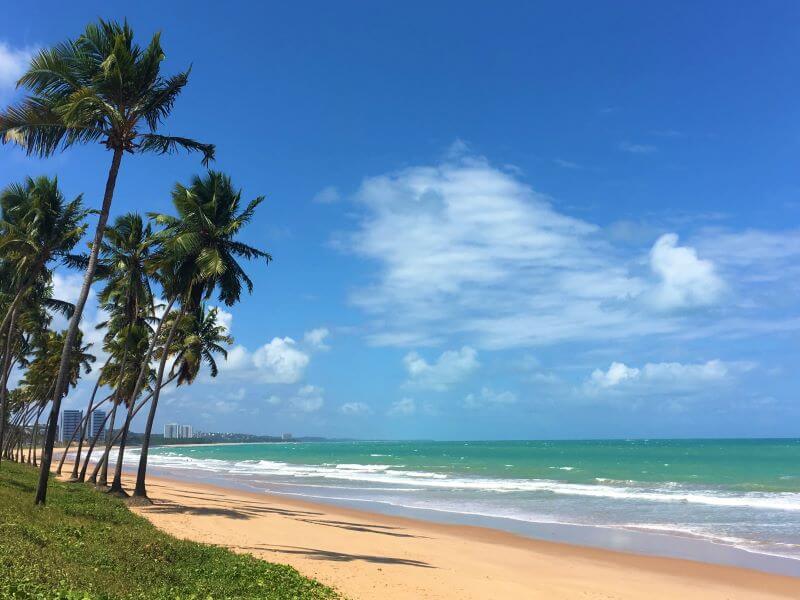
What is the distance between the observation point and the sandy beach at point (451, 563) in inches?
496

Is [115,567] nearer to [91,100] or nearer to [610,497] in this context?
[91,100]

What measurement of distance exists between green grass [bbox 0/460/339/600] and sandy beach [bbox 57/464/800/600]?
174cm

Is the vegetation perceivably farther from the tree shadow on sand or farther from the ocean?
the ocean

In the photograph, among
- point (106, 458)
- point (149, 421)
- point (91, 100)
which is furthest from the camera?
point (106, 458)

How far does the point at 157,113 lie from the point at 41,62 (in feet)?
8.68

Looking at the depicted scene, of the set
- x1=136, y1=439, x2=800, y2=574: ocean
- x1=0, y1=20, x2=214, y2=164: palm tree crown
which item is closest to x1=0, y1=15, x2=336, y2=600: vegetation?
x1=0, y1=20, x2=214, y2=164: palm tree crown

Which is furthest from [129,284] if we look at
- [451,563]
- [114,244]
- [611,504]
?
[611,504]

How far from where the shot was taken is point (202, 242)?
22484 mm

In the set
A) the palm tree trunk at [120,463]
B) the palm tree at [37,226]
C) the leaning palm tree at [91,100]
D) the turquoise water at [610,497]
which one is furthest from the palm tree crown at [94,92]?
the turquoise water at [610,497]

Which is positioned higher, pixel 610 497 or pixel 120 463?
pixel 120 463

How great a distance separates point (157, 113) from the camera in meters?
15.3

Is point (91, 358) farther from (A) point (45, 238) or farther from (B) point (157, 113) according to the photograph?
(B) point (157, 113)

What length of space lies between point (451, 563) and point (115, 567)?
8.64 meters

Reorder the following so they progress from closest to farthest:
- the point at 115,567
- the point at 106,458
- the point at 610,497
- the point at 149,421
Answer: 1. the point at 115,567
2. the point at 149,421
3. the point at 106,458
4. the point at 610,497
